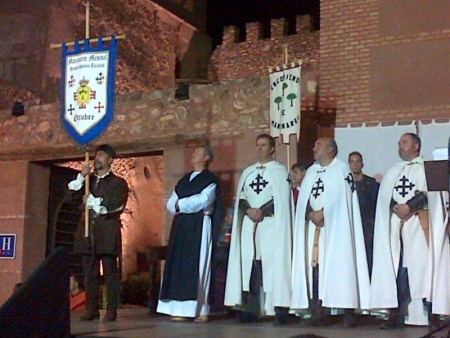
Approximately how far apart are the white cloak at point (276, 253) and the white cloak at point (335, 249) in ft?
0.40

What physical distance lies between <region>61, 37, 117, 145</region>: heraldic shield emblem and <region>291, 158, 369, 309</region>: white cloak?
6.21 ft

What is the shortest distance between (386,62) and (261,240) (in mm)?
3116

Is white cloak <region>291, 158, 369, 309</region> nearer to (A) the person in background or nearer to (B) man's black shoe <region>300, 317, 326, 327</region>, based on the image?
(B) man's black shoe <region>300, 317, 326, 327</region>

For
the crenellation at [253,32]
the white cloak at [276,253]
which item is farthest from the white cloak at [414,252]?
the crenellation at [253,32]

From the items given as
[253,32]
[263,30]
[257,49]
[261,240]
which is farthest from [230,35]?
[261,240]

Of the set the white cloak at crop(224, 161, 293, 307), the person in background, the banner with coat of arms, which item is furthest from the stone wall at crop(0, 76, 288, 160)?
the white cloak at crop(224, 161, 293, 307)

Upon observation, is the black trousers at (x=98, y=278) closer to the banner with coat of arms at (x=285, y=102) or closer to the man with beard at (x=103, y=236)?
the man with beard at (x=103, y=236)

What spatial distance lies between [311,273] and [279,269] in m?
0.29

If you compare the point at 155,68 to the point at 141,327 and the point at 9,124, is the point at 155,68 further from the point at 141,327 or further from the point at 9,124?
the point at 141,327

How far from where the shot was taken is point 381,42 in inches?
356

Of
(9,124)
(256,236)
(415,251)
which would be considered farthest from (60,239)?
(415,251)

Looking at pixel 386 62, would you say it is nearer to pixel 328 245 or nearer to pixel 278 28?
pixel 328 245

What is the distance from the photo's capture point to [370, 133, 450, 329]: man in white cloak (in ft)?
21.0

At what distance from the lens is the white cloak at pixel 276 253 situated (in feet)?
22.3
